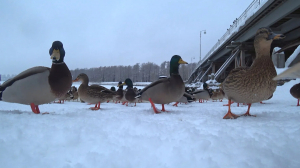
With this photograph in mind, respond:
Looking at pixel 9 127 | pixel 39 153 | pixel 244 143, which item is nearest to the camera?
pixel 39 153

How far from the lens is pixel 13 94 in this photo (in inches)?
110

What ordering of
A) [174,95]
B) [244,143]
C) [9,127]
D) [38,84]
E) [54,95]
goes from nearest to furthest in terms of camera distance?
1. [244,143]
2. [9,127]
3. [38,84]
4. [54,95]
5. [174,95]

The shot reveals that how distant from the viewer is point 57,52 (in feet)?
10.4

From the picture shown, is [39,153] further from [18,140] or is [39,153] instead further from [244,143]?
[244,143]

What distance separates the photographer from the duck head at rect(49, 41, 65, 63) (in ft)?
10.2

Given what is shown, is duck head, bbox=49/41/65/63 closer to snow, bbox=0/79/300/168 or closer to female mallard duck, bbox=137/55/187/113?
snow, bbox=0/79/300/168

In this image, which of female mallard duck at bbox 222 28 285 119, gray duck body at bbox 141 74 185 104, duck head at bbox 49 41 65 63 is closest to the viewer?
female mallard duck at bbox 222 28 285 119

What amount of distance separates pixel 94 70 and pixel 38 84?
84432 millimetres

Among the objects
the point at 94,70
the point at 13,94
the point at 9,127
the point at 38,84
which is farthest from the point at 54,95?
the point at 94,70

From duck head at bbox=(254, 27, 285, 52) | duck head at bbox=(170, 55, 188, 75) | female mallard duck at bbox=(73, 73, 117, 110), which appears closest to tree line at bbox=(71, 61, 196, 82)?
female mallard duck at bbox=(73, 73, 117, 110)

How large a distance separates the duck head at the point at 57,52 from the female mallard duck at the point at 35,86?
15 centimetres

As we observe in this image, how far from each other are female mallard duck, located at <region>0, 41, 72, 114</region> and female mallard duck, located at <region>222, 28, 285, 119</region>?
2843 millimetres

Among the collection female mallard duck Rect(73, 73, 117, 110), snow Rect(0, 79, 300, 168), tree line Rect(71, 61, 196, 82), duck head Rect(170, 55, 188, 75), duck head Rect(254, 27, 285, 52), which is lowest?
snow Rect(0, 79, 300, 168)

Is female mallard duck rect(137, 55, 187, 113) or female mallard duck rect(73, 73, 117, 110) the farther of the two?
female mallard duck rect(73, 73, 117, 110)
